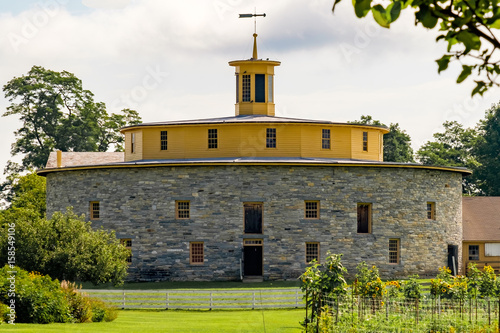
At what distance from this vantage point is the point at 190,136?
161 ft

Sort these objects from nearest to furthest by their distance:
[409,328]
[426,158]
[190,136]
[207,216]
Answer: [409,328] → [207,216] → [190,136] → [426,158]

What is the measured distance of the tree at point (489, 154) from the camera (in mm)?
71312

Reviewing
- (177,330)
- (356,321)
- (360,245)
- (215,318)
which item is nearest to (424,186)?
(360,245)

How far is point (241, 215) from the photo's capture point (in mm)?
43969

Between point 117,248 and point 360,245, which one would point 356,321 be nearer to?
point 117,248

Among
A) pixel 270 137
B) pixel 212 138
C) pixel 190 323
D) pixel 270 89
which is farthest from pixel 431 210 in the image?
pixel 190 323

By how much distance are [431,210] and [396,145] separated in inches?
1189

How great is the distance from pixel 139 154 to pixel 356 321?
107ft

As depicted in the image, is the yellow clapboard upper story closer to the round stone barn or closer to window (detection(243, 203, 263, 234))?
the round stone barn

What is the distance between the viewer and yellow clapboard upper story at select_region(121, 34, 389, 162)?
4800 cm

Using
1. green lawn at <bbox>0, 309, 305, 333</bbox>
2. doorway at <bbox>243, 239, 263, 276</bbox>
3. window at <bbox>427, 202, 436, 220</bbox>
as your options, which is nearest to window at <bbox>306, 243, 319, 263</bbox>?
doorway at <bbox>243, 239, 263, 276</bbox>

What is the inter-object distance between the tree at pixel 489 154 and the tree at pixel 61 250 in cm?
4268

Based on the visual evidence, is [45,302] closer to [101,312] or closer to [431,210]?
[101,312]

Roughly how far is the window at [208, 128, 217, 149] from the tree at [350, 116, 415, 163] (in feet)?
94.5
